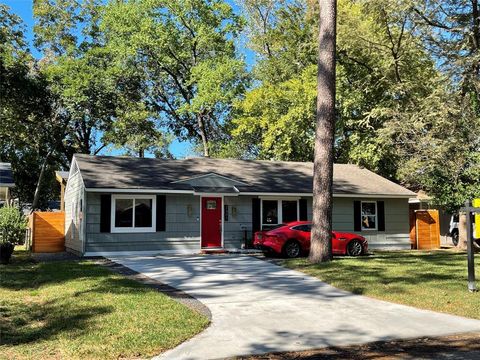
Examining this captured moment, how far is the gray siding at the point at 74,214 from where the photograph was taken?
19330mm

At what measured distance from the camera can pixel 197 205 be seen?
65.7ft

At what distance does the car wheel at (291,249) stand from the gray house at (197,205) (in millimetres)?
3259

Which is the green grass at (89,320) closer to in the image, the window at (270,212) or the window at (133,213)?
the window at (133,213)

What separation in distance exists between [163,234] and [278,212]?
508 cm

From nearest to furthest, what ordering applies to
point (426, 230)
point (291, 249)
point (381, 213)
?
1. point (291, 249)
2. point (381, 213)
3. point (426, 230)

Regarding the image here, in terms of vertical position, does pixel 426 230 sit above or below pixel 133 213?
below

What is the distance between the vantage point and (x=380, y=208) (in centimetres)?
2319

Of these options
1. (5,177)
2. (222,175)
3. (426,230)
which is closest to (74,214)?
(5,177)

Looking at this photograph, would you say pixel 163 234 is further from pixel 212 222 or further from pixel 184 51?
pixel 184 51

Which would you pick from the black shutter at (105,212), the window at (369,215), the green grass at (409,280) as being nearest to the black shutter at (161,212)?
the black shutter at (105,212)

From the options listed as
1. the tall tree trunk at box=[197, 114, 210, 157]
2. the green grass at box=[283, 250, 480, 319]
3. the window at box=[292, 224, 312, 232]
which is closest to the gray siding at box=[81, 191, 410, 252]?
→ the window at box=[292, 224, 312, 232]

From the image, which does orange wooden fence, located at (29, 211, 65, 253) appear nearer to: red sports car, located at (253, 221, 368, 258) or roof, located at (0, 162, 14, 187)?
roof, located at (0, 162, 14, 187)

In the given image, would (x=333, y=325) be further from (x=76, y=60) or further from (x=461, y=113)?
(x=76, y=60)

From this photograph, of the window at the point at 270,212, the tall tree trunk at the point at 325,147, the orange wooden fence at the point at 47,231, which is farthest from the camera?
the orange wooden fence at the point at 47,231
